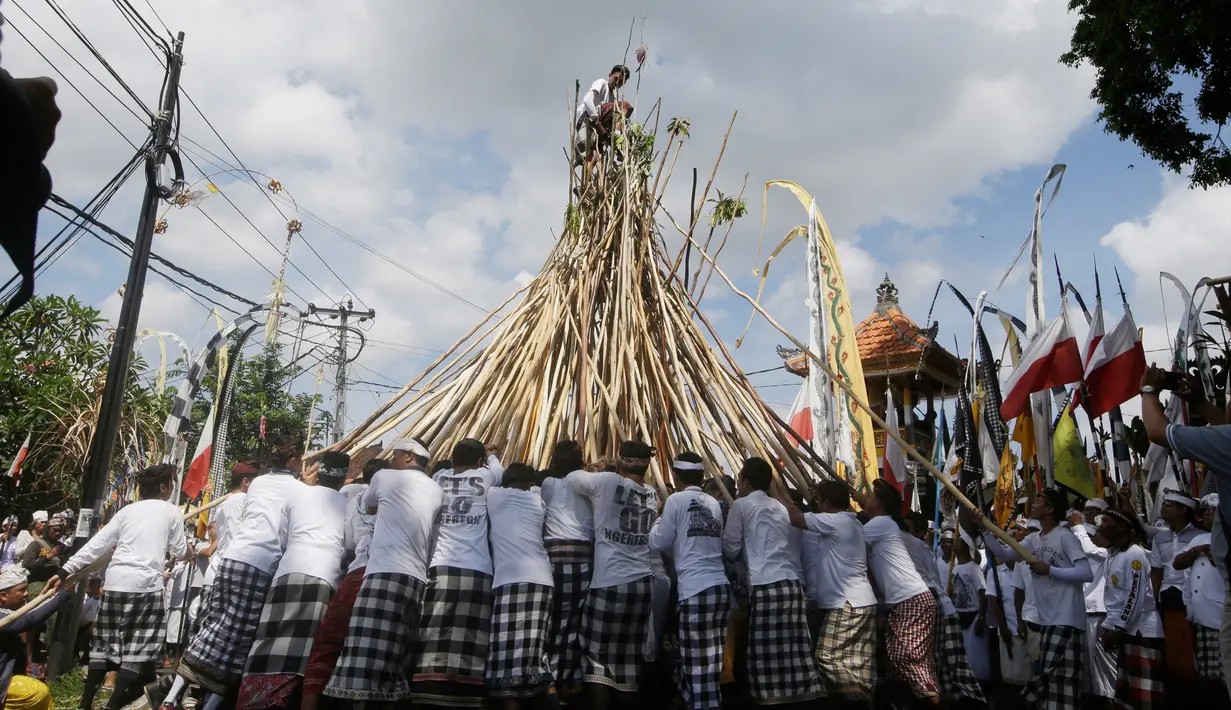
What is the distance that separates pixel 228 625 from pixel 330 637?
21.7 inches

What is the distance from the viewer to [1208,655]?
177 inches

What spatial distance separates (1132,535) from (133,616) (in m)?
5.49

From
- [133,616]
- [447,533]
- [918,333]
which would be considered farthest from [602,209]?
[918,333]

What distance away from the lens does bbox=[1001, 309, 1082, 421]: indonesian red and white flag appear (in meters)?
5.76

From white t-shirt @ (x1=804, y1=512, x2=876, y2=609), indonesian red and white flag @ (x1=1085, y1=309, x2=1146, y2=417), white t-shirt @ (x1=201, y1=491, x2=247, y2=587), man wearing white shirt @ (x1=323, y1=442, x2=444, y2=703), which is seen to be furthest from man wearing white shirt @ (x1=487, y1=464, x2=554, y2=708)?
indonesian red and white flag @ (x1=1085, y1=309, x2=1146, y2=417)

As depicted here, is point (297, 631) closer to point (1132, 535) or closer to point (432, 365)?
point (432, 365)

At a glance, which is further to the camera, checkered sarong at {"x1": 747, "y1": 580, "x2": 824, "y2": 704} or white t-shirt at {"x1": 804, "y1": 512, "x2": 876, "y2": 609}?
white t-shirt at {"x1": 804, "y1": 512, "x2": 876, "y2": 609}

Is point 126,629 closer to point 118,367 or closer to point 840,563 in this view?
point 118,367

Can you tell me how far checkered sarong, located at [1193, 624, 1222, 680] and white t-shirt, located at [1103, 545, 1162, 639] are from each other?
0.20 meters

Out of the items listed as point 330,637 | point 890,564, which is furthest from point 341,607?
point 890,564

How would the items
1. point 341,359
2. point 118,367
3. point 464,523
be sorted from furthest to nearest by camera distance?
point 341,359 < point 118,367 < point 464,523

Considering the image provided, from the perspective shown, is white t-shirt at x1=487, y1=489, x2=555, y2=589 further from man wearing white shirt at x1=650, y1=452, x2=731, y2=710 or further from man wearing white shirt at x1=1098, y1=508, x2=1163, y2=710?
man wearing white shirt at x1=1098, y1=508, x2=1163, y2=710

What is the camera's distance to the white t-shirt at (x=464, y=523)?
141 inches

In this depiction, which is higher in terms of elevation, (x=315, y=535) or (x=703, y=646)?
(x=315, y=535)
